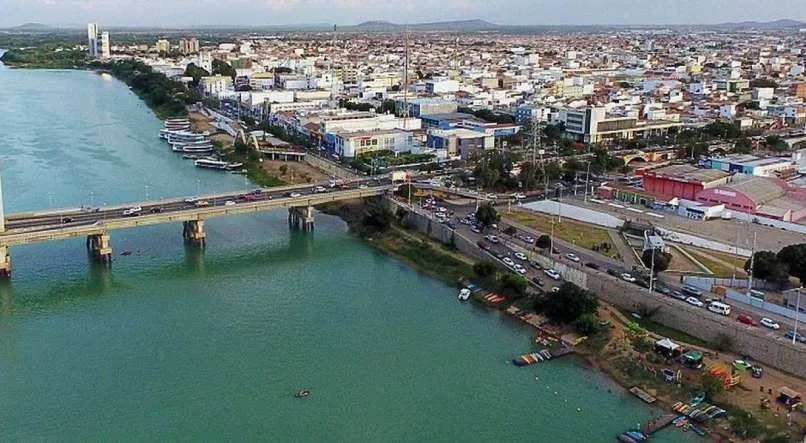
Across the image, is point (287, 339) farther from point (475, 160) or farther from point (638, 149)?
point (638, 149)

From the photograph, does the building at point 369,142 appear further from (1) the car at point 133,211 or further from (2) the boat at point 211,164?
(1) the car at point 133,211

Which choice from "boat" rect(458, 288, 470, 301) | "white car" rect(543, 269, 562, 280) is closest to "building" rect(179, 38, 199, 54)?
"boat" rect(458, 288, 470, 301)

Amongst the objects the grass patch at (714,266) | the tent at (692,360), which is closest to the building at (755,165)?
the grass patch at (714,266)


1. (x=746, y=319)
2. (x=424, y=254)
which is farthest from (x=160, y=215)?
(x=746, y=319)

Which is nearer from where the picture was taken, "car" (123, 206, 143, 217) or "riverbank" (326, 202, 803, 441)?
"riverbank" (326, 202, 803, 441)

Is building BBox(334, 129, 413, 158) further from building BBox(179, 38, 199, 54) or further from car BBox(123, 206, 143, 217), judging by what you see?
building BBox(179, 38, 199, 54)
